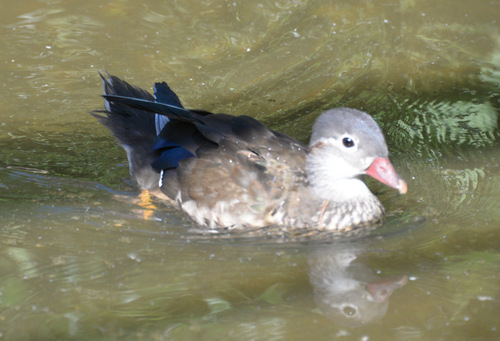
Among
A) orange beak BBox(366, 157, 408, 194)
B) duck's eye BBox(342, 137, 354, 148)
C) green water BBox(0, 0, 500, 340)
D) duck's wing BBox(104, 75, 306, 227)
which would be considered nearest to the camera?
green water BBox(0, 0, 500, 340)

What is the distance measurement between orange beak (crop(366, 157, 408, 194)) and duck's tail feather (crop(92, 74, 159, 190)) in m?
1.70

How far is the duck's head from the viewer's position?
14.6 ft

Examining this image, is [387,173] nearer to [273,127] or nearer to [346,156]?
[346,156]

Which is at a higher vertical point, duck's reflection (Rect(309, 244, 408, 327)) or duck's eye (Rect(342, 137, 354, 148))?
duck's eye (Rect(342, 137, 354, 148))

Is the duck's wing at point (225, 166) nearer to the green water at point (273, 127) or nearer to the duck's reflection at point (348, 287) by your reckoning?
the green water at point (273, 127)

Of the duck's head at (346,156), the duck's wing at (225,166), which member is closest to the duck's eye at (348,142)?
the duck's head at (346,156)

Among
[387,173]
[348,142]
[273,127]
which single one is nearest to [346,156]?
[348,142]

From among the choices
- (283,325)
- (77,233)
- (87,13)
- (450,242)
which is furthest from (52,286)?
(87,13)

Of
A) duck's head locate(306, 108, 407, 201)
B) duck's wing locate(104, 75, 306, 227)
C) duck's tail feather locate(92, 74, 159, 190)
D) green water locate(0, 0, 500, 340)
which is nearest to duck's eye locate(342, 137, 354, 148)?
duck's head locate(306, 108, 407, 201)

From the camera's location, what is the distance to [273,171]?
4.76 meters

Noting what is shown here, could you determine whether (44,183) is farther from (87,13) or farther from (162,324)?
(87,13)

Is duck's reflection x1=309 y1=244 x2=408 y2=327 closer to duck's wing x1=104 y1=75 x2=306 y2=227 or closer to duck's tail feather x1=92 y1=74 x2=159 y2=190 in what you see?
duck's wing x1=104 y1=75 x2=306 y2=227

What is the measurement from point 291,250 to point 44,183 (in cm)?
209

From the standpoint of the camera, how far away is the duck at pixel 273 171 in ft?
14.9
